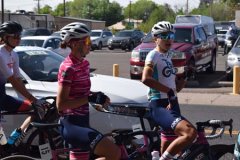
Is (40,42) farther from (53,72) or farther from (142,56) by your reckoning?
(53,72)

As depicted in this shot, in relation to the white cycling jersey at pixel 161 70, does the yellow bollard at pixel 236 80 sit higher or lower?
lower

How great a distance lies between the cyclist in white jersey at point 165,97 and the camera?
5191mm

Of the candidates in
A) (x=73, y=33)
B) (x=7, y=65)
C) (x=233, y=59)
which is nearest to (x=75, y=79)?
(x=73, y=33)

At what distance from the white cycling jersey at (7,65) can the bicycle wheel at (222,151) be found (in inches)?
99.3

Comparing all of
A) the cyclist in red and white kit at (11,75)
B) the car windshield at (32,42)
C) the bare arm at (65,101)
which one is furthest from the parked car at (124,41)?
the bare arm at (65,101)

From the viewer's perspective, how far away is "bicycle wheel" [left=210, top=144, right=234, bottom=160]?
5246 mm

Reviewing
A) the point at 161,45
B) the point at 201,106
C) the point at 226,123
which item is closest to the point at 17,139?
the point at 161,45

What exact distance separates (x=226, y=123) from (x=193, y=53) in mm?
11566

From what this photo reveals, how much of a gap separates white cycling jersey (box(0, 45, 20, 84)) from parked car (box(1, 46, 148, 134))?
2.41ft

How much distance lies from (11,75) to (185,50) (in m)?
10.5

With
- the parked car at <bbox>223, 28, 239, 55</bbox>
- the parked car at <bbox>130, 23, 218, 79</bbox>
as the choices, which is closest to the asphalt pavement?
the parked car at <bbox>130, 23, 218, 79</bbox>

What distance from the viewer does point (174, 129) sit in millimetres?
5230

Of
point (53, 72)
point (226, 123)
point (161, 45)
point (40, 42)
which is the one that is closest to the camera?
point (226, 123)

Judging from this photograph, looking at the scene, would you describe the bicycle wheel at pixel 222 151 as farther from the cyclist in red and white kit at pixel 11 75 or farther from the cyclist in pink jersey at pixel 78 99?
the cyclist in red and white kit at pixel 11 75
